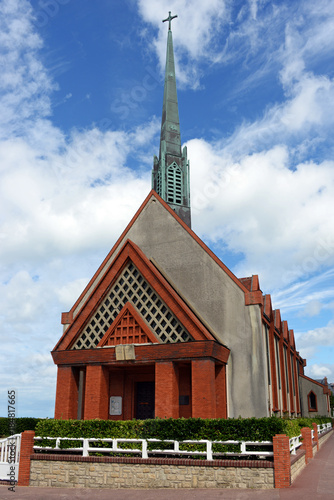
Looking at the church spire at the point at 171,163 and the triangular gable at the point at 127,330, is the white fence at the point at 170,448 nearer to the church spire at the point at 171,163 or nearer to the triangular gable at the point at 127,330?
the triangular gable at the point at 127,330

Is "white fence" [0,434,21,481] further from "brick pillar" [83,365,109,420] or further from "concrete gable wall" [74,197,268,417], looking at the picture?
"concrete gable wall" [74,197,268,417]

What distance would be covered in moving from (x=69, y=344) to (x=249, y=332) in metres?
9.18

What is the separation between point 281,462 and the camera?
13406 millimetres

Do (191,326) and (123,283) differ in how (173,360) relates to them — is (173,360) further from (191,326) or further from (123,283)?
(123,283)

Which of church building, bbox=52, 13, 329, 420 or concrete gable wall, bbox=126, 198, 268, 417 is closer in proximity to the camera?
church building, bbox=52, 13, 329, 420

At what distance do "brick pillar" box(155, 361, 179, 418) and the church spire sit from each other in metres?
19.7

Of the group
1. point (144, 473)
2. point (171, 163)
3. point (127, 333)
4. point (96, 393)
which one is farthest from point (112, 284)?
point (171, 163)

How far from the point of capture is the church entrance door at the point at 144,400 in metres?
23.4

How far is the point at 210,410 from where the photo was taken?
19438 mm

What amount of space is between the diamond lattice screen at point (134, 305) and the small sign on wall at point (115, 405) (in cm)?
307

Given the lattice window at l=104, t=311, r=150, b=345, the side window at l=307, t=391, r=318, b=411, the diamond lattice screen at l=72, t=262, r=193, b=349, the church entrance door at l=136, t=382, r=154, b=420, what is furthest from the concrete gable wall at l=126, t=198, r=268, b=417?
the side window at l=307, t=391, r=318, b=411

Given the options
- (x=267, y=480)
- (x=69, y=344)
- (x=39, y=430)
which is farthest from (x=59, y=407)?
(x=267, y=480)

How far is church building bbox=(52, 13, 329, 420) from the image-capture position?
→ 813 inches

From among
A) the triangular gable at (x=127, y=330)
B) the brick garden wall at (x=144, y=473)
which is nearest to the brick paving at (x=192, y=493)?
the brick garden wall at (x=144, y=473)
